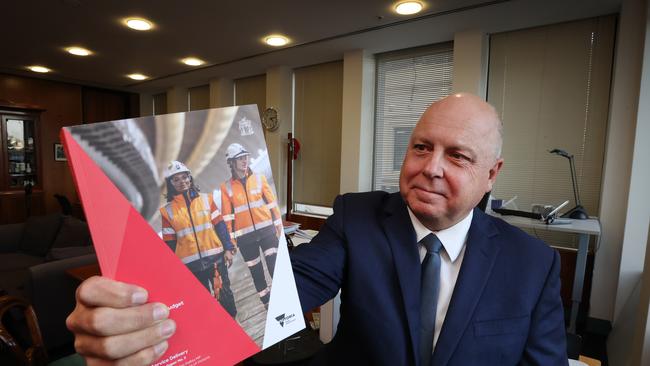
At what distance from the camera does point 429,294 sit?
94cm

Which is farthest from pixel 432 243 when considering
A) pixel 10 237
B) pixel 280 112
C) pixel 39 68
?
pixel 39 68

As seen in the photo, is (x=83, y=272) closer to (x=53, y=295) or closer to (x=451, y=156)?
(x=53, y=295)

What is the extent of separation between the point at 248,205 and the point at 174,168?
5.3 inches

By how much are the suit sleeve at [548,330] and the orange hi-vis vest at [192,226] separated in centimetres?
91

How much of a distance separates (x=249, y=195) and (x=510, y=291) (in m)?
0.82

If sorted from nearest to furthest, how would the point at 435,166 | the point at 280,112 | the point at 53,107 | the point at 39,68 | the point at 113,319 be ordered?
the point at 113,319 → the point at 435,166 → the point at 280,112 → the point at 39,68 → the point at 53,107

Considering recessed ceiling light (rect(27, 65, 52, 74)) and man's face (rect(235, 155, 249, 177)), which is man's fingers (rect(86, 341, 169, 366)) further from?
recessed ceiling light (rect(27, 65, 52, 74))

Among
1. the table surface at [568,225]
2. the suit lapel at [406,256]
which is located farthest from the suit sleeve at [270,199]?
the table surface at [568,225]

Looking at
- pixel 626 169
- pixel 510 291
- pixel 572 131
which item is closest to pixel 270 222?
pixel 510 291

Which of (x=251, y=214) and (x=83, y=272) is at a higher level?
(x=251, y=214)

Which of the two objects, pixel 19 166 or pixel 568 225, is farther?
pixel 19 166

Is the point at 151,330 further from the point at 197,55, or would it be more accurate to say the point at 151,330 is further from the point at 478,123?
the point at 197,55

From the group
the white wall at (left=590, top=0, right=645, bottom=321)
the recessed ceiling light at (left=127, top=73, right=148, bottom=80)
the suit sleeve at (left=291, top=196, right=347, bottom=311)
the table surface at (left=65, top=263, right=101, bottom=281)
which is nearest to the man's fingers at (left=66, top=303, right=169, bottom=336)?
the suit sleeve at (left=291, top=196, right=347, bottom=311)

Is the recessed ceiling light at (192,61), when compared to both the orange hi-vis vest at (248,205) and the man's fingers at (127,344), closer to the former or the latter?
the orange hi-vis vest at (248,205)
